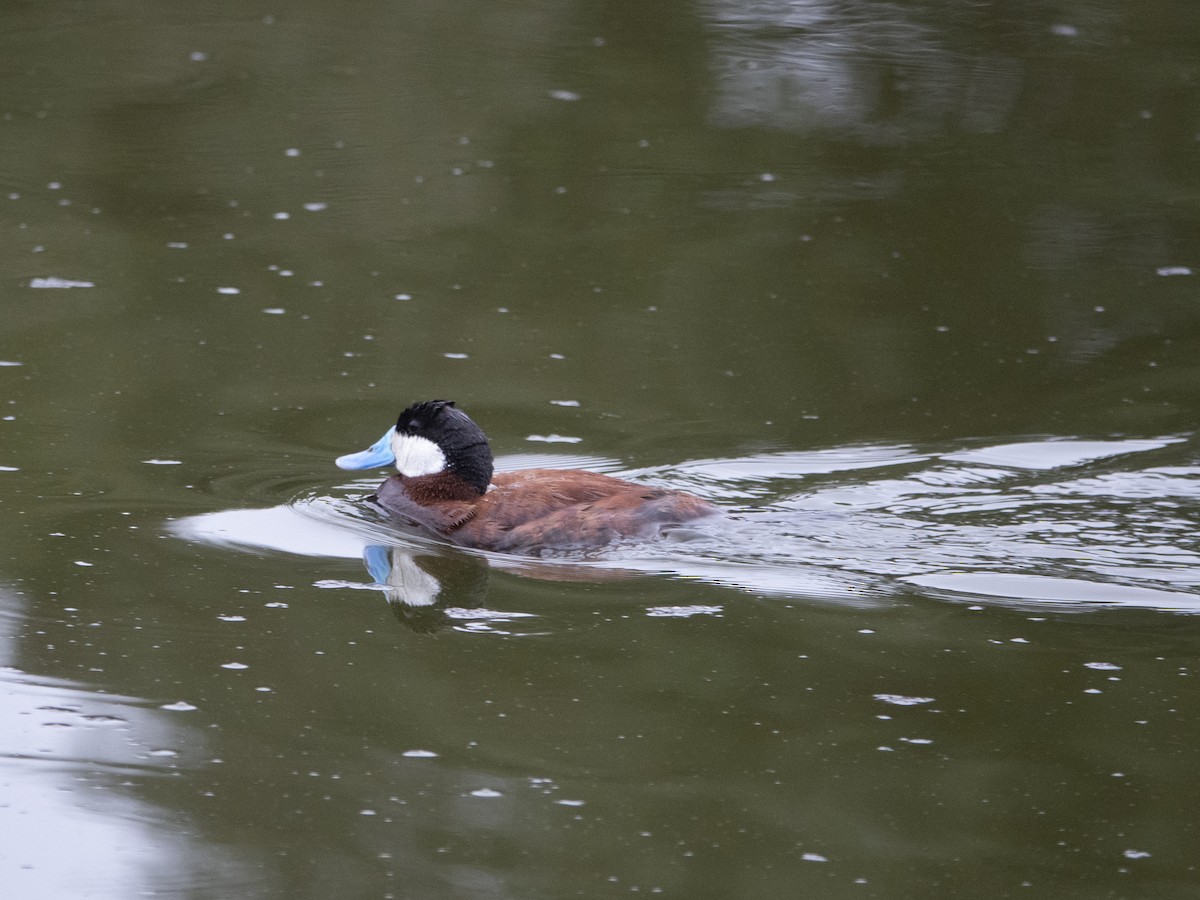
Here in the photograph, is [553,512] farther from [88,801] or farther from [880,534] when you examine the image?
[88,801]

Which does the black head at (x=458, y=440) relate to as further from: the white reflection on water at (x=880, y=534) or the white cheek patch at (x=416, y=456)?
the white reflection on water at (x=880, y=534)

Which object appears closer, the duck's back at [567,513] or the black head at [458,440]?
the duck's back at [567,513]

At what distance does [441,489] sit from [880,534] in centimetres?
183

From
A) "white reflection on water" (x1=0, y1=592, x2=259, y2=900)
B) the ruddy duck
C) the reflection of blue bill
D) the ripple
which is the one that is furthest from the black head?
"white reflection on water" (x1=0, y1=592, x2=259, y2=900)

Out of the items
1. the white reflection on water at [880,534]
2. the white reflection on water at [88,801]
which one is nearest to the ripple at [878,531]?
the white reflection on water at [880,534]

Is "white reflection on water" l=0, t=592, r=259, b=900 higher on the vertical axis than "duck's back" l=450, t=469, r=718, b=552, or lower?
higher

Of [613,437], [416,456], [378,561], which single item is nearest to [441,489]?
[416,456]

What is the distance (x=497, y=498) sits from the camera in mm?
6910

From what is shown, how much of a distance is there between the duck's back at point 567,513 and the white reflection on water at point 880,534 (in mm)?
74

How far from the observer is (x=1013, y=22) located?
50.2ft

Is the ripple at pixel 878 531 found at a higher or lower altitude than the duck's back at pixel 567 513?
lower

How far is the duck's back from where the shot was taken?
22.1 ft

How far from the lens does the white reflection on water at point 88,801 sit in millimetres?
4188

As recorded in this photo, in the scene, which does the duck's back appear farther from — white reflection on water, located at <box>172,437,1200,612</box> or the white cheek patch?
the white cheek patch
